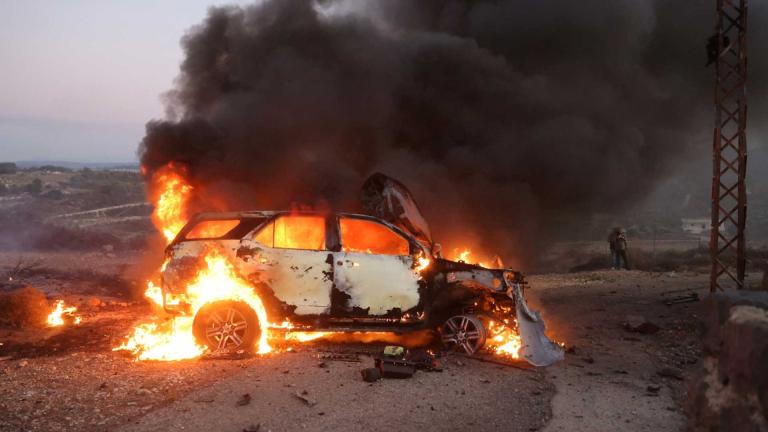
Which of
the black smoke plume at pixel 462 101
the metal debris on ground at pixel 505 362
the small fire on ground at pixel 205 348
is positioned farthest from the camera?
the black smoke plume at pixel 462 101

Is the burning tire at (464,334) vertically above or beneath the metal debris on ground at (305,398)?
above

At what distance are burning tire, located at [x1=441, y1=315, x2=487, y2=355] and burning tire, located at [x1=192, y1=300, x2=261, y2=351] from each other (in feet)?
7.41

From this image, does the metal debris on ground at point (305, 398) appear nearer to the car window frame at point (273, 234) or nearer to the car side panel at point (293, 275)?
the car side panel at point (293, 275)

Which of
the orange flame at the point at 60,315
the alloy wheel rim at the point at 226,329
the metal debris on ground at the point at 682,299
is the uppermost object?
the alloy wheel rim at the point at 226,329

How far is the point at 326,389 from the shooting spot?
5.02m

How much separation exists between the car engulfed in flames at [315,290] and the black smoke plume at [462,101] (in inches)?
235

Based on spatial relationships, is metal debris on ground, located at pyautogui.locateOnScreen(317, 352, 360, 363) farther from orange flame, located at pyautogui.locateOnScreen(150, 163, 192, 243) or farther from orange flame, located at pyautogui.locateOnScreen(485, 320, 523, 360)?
orange flame, located at pyautogui.locateOnScreen(150, 163, 192, 243)

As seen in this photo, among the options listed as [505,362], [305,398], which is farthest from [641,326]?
[305,398]

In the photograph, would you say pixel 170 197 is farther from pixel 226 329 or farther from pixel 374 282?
pixel 374 282

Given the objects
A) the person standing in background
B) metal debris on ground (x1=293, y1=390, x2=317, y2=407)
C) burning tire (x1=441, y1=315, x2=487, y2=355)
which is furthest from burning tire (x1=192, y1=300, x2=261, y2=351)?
the person standing in background

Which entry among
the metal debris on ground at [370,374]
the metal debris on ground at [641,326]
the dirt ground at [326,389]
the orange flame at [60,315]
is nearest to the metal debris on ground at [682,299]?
the metal debris on ground at [641,326]

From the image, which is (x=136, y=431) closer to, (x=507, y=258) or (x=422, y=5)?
(x=507, y=258)

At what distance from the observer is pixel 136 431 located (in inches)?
158

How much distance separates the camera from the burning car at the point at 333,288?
6.25 meters
